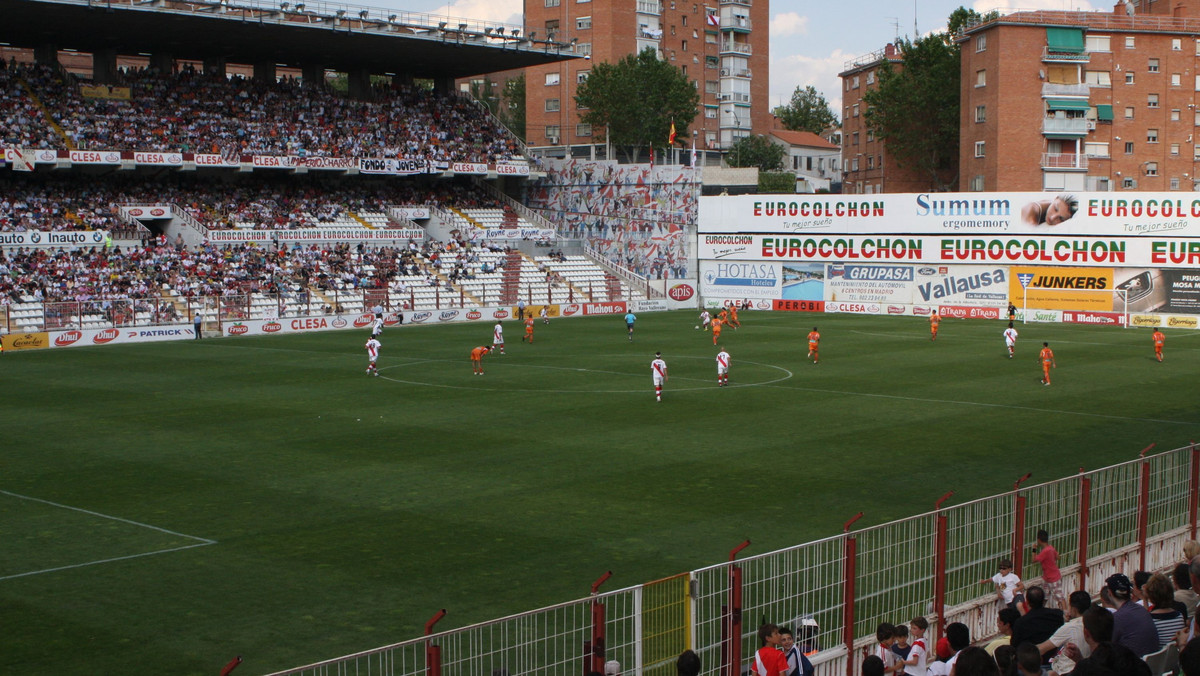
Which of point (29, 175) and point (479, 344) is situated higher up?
point (29, 175)

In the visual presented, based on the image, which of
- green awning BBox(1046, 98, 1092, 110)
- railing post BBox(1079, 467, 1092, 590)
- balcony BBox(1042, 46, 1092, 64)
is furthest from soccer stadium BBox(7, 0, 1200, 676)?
balcony BBox(1042, 46, 1092, 64)

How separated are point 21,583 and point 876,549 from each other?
10867 millimetres

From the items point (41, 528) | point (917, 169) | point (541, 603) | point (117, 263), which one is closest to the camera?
point (541, 603)

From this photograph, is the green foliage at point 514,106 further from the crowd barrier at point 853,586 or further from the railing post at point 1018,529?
the railing post at point 1018,529

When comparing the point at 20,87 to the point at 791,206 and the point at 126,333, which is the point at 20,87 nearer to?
the point at 126,333

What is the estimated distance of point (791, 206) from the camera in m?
67.8

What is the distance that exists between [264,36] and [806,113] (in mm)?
99317

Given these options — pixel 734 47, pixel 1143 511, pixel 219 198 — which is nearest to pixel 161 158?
pixel 219 198

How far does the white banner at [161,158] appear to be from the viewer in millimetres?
60909

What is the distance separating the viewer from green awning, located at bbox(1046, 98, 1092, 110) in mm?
73938

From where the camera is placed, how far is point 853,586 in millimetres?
10305

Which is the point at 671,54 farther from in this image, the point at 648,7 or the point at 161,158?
the point at 161,158

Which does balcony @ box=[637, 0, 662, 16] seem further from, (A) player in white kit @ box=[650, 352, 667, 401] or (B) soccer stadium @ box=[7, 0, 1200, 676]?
(A) player in white kit @ box=[650, 352, 667, 401]

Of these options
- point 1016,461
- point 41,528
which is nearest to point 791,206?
point 1016,461
